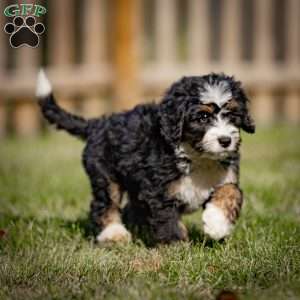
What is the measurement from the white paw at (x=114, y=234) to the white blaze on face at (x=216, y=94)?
3.60ft

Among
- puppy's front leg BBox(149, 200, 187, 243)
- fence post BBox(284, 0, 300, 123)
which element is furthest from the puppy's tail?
fence post BBox(284, 0, 300, 123)

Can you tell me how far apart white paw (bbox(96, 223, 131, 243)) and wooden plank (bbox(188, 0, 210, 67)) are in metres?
6.78

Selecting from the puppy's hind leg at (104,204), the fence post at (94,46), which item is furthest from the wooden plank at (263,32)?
the puppy's hind leg at (104,204)

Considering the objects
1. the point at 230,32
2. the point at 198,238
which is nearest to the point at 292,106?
the point at 230,32

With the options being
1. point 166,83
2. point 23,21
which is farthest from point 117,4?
point 23,21

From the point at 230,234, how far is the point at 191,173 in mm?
448

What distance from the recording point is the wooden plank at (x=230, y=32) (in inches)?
467

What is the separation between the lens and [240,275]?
3900 mm

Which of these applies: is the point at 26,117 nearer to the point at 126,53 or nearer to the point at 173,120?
the point at 126,53

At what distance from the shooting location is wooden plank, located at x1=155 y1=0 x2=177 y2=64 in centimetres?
1148

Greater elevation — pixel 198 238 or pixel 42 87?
pixel 42 87

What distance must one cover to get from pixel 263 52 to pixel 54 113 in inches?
278

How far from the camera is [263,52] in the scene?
39.8ft

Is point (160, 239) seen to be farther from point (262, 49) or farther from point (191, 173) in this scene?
point (262, 49)
